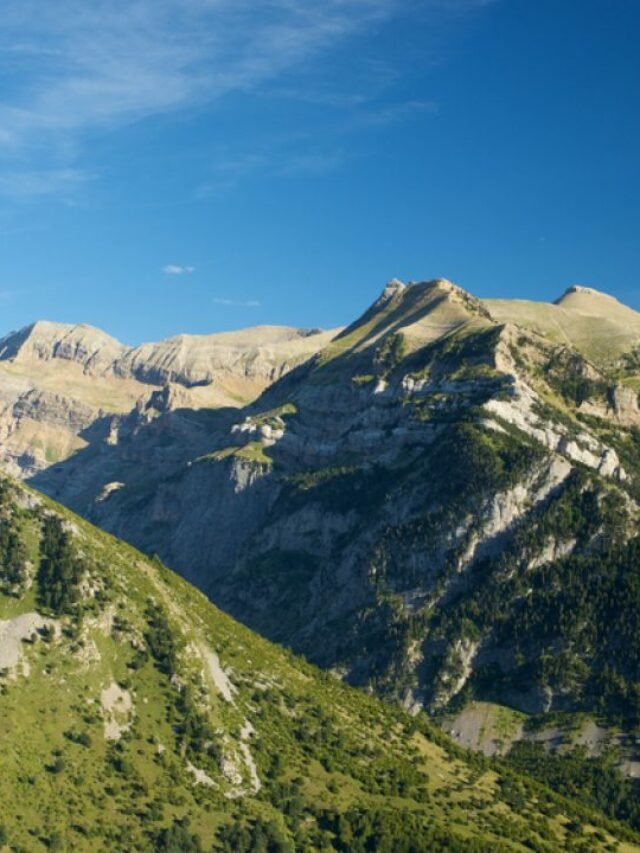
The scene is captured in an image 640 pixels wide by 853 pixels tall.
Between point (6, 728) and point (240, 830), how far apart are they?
117 ft

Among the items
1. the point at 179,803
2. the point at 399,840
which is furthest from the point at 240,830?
the point at 399,840

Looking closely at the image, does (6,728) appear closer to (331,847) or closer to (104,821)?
(104,821)

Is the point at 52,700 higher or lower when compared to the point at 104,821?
higher

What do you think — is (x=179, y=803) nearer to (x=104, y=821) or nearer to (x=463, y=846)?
(x=104, y=821)

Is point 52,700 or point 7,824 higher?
point 52,700

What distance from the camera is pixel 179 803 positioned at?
19050cm

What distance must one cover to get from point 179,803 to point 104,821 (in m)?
13.6

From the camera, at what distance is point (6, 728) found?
188875 millimetres

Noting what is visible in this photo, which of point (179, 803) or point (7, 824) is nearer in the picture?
point (7, 824)

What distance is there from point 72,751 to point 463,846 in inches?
2316

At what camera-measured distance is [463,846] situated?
199 m

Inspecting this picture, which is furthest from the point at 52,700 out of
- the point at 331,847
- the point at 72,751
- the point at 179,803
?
the point at 331,847

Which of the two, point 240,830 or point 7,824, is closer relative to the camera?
point 7,824

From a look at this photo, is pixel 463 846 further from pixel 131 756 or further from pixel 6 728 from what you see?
pixel 6 728
